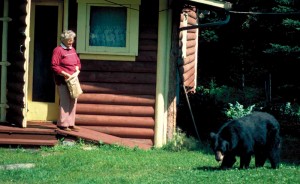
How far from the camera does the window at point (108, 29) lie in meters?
12.8

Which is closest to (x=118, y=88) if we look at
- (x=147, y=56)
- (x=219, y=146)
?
(x=147, y=56)

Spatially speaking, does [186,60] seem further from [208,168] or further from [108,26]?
[208,168]

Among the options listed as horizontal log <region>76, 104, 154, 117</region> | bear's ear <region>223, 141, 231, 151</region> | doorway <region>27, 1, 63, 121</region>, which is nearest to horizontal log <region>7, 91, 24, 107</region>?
doorway <region>27, 1, 63, 121</region>

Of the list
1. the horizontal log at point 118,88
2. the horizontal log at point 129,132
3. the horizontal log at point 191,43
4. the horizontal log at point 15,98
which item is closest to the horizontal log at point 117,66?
the horizontal log at point 118,88

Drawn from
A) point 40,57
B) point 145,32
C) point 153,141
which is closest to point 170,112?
point 153,141

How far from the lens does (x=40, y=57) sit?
1308 centimetres

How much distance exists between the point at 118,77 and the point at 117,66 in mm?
225

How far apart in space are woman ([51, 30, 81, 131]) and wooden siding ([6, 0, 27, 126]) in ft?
2.16

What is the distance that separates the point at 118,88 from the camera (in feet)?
42.4

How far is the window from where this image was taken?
1281 cm

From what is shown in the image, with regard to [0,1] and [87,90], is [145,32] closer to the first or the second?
[87,90]

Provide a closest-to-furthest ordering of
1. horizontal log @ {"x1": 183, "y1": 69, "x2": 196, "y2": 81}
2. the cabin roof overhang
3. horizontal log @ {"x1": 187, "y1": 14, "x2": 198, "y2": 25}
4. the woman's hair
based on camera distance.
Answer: the woman's hair
the cabin roof overhang
horizontal log @ {"x1": 183, "y1": 69, "x2": 196, "y2": 81}
horizontal log @ {"x1": 187, "y1": 14, "x2": 198, "y2": 25}

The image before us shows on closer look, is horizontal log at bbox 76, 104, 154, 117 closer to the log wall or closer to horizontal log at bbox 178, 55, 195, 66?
the log wall

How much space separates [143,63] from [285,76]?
5.38 metres
